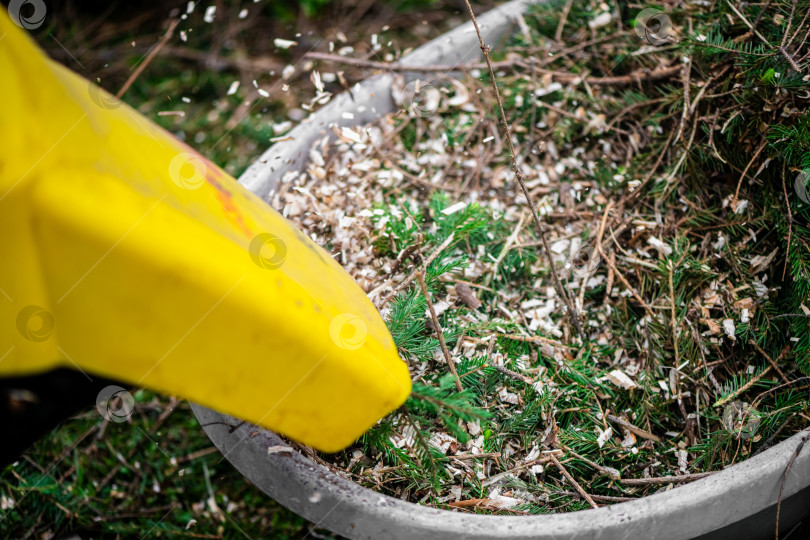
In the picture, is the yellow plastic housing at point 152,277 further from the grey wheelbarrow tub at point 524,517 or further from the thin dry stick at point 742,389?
the thin dry stick at point 742,389

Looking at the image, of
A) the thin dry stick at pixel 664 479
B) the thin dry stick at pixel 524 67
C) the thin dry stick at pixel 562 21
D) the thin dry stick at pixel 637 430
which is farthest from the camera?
the thin dry stick at pixel 562 21

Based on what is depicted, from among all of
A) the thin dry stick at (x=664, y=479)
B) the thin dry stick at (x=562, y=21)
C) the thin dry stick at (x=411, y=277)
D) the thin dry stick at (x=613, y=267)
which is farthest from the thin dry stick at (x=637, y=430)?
the thin dry stick at (x=562, y=21)

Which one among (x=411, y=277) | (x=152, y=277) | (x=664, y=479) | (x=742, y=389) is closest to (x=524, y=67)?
(x=411, y=277)

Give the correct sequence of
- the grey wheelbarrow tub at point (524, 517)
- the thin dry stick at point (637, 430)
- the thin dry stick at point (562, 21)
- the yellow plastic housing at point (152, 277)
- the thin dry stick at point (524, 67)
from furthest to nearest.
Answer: the thin dry stick at point (562, 21)
the thin dry stick at point (524, 67)
the thin dry stick at point (637, 430)
the grey wheelbarrow tub at point (524, 517)
the yellow plastic housing at point (152, 277)

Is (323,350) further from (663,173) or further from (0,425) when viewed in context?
(663,173)

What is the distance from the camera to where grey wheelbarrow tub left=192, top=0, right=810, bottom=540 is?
2.58ft

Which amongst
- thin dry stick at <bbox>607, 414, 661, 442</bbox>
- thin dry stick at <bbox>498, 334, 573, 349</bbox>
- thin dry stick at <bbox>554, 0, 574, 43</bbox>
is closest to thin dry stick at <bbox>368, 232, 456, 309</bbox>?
thin dry stick at <bbox>498, 334, 573, 349</bbox>

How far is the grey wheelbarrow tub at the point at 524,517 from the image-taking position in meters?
0.79

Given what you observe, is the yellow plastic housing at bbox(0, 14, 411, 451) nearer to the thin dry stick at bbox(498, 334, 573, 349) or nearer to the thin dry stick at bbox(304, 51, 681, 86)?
the thin dry stick at bbox(498, 334, 573, 349)

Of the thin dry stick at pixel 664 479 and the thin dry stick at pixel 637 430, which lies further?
the thin dry stick at pixel 637 430

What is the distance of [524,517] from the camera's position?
0.80m

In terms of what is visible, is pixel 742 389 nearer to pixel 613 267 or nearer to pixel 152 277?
pixel 613 267

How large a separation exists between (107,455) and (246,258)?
3.62ft

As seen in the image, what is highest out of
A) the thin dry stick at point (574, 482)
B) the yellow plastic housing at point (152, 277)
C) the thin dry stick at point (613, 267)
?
the yellow plastic housing at point (152, 277)
